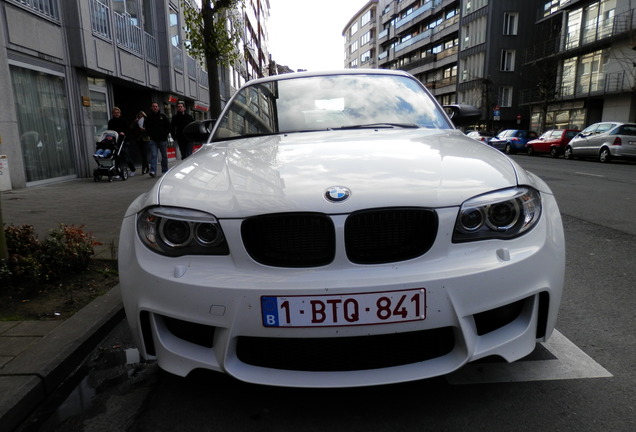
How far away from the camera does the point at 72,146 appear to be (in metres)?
12.4

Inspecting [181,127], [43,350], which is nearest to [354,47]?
[181,127]

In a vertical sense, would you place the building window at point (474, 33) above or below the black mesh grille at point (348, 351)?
above

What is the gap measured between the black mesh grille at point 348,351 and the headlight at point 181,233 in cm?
40

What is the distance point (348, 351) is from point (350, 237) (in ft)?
1.48

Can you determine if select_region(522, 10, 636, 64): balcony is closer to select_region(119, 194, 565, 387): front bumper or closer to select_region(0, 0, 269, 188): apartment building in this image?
select_region(0, 0, 269, 188): apartment building

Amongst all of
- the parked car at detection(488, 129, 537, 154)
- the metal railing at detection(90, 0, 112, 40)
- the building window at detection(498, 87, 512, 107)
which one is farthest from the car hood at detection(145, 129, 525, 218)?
the building window at detection(498, 87, 512, 107)

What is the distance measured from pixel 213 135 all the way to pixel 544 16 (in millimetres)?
45789

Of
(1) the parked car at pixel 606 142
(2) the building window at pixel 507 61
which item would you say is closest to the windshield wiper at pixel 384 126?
(1) the parked car at pixel 606 142

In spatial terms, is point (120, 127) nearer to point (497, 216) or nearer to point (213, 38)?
Result: point (213, 38)

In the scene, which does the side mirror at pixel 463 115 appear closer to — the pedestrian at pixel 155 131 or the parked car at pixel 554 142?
the pedestrian at pixel 155 131

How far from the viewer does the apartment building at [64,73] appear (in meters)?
9.84

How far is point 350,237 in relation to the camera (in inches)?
74.7

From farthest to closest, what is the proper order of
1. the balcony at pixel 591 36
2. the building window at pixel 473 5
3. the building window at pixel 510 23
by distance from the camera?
the building window at pixel 473 5 → the building window at pixel 510 23 → the balcony at pixel 591 36

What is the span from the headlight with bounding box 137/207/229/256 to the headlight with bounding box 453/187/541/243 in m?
0.96
